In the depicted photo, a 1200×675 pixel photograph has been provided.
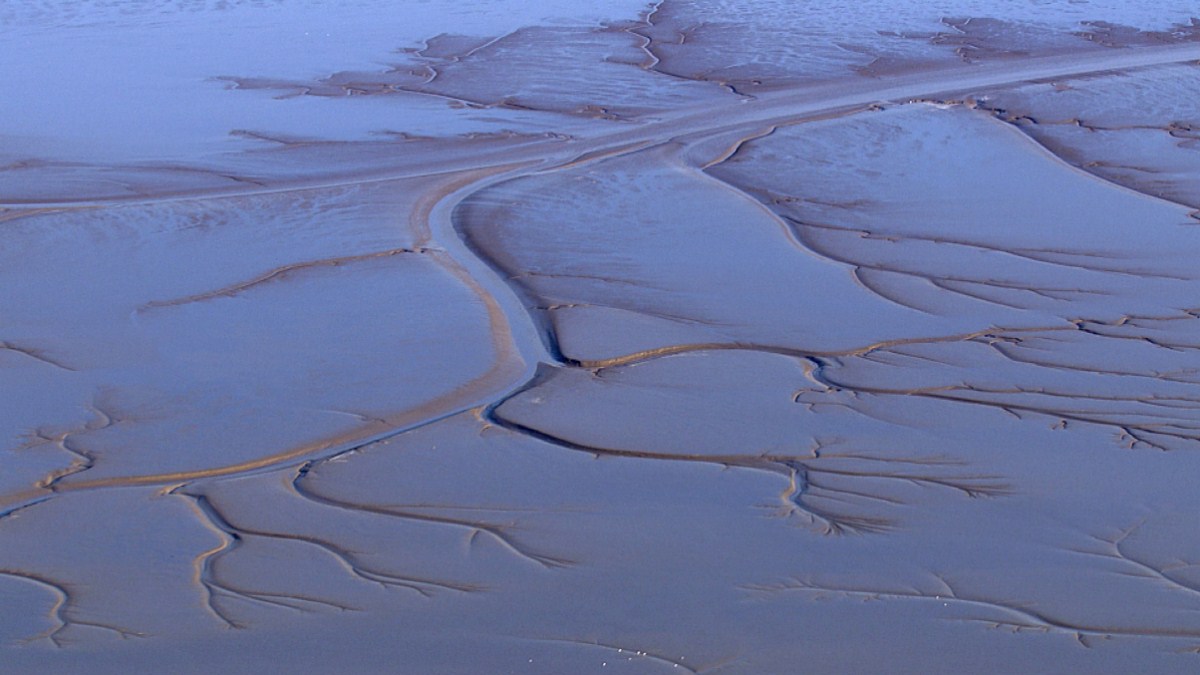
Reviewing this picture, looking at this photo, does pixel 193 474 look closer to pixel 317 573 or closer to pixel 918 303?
pixel 317 573

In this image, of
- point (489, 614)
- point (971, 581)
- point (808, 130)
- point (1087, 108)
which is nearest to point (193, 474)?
point (489, 614)

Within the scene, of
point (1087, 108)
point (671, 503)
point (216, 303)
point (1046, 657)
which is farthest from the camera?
point (1087, 108)

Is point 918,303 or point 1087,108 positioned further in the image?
point 1087,108

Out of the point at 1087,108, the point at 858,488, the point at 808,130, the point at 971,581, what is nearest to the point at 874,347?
the point at 858,488

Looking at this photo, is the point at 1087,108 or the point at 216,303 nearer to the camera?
the point at 216,303

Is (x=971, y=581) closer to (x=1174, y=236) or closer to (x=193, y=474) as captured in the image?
(x=193, y=474)

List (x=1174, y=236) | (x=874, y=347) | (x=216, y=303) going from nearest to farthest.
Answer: (x=874, y=347) → (x=216, y=303) → (x=1174, y=236)
